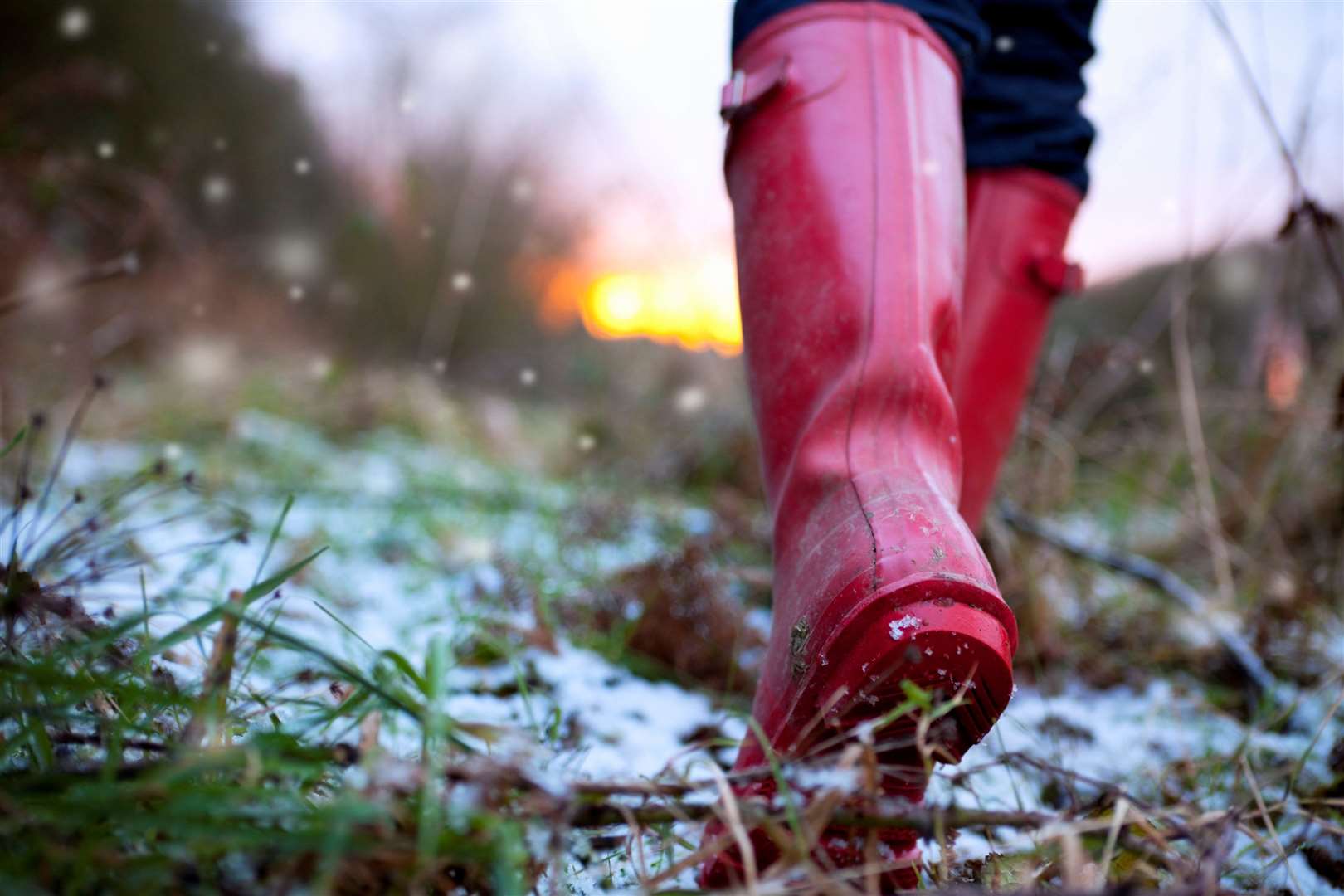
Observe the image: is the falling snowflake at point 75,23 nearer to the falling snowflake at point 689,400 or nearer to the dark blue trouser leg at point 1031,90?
the falling snowflake at point 689,400

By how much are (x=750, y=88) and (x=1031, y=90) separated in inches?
19.3

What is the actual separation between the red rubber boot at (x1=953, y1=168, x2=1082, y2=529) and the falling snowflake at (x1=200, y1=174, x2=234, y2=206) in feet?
14.3

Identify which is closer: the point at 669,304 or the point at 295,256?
the point at 669,304

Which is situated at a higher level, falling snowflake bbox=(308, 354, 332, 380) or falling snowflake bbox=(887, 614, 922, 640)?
falling snowflake bbox=(308, 354, 332, 380)

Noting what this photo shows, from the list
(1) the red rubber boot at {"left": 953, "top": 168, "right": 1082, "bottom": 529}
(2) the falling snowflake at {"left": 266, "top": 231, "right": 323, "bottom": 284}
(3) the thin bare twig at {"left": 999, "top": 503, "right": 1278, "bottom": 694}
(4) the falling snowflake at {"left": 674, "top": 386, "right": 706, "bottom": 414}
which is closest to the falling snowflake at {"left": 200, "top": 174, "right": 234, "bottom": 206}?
(2) the falling snowflake at {"left": 266, "top": 231, "right": 323, "bottom": 284}

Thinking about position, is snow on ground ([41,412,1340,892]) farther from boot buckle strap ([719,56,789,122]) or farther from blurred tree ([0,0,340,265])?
blurred tree ([0,0,340,265])

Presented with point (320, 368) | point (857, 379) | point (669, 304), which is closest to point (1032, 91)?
point (857, 379)

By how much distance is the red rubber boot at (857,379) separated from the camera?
2.23 feet

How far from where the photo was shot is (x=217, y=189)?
4.57 metres

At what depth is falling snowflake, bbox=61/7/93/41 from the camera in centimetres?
414

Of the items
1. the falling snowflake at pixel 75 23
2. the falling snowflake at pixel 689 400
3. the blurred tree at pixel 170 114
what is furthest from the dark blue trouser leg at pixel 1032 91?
the falling snowflake at pixel 75 23

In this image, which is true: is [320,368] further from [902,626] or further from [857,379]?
[902,626]

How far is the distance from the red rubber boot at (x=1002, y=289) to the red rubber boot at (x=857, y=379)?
22cm

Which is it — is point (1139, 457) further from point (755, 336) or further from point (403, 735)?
point (403, 735)
